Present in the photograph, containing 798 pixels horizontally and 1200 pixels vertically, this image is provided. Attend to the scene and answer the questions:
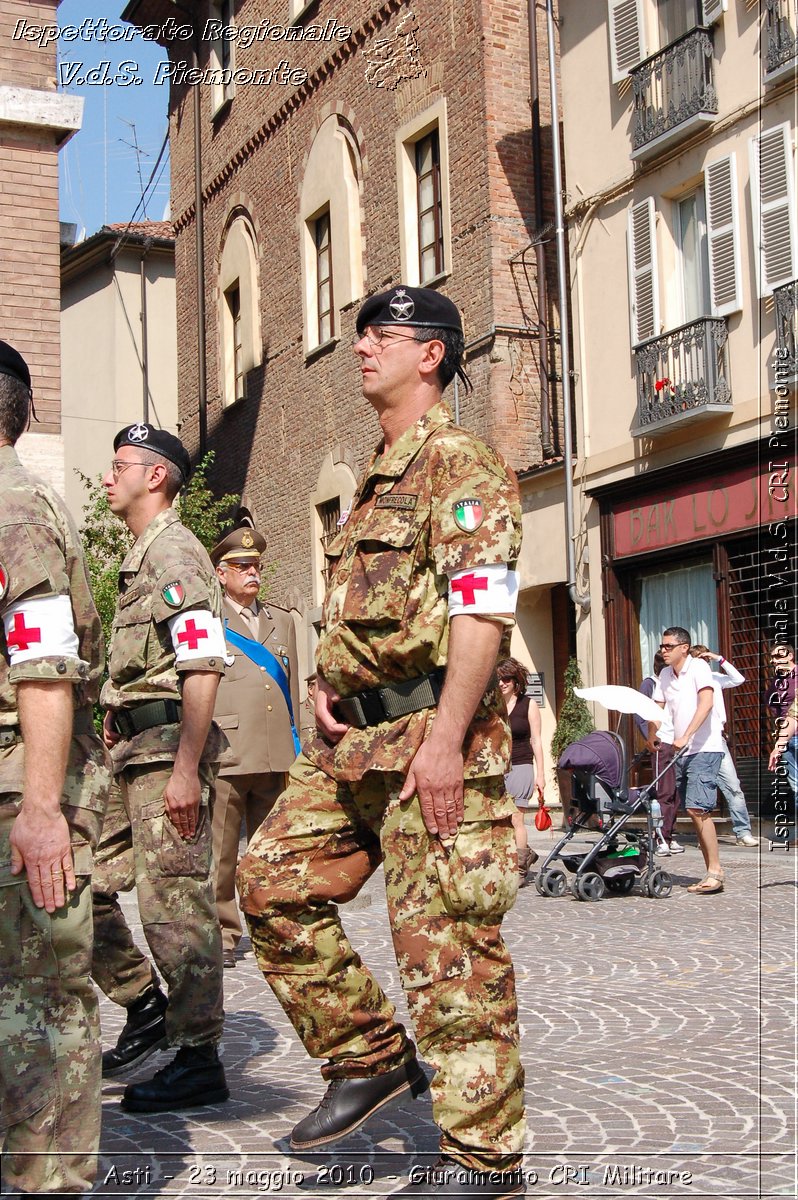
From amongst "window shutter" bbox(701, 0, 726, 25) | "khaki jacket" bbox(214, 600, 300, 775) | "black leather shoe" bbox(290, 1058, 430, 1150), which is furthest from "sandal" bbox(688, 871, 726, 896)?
"window shutter" bbox(701, 0, 726, 25)

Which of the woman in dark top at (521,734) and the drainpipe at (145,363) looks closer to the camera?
the woman in dark top at (521,734)

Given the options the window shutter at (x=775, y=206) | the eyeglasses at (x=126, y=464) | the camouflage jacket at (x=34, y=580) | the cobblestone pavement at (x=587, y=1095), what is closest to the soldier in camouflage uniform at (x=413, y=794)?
the cobblestone pavement at (x=587, y=1095)

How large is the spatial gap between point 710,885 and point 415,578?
25.3ft

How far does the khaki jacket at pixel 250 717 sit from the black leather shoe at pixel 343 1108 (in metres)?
3.61

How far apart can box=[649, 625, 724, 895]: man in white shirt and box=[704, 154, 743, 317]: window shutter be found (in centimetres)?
586

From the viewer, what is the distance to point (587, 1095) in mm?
4891

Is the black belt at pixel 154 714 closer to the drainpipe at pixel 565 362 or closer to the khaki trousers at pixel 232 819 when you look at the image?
the khaki trousers at pixel 232 819

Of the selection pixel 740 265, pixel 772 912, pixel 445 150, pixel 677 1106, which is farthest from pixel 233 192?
pixel 677 1106

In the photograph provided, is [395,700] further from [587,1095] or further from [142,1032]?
[142,1032]

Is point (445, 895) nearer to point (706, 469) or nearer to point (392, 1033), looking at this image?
point (392, 1033)

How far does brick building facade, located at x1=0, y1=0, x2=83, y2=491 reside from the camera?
1502cm

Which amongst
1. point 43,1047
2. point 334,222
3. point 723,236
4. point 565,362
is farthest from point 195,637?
point 334,222

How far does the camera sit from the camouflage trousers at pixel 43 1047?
3.30 meters

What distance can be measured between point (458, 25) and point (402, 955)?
1918cm
